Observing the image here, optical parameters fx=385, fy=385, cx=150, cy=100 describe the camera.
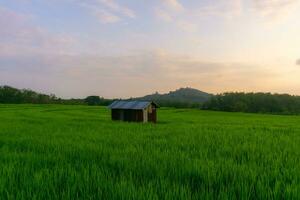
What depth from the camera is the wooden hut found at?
31547 mm

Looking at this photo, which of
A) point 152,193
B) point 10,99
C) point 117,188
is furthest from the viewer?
point 10,99

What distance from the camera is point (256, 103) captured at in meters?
95.5

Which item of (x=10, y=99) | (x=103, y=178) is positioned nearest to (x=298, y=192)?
(x=103, y=178)

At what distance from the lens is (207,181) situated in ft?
15.2

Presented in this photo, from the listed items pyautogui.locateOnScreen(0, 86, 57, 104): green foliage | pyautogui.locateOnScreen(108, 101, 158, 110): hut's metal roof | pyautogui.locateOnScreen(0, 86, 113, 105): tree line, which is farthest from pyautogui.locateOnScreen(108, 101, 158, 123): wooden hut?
pyautogui.locateOnScreen(0, 86, 57, 104): green foliage

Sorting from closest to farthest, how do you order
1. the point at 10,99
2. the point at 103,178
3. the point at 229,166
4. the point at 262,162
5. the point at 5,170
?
the point at 103,178 → the point at 5,170 → the point at 229,166 → the point at 262,162 → the point at 10,99

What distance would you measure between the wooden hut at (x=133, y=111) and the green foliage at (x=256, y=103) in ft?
180

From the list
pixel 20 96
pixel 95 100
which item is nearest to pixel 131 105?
pixel 95 100

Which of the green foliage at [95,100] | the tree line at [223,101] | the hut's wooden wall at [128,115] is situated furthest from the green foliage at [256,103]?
the hut's wooden wall at [128,115]

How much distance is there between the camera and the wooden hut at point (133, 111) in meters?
31.5

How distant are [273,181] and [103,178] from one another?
2071 millimetres

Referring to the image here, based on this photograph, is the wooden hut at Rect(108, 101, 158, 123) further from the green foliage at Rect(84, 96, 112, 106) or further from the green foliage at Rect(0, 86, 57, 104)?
the green foliage at Rect(0, 86, 57, 104)

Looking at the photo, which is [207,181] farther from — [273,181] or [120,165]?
[120,165]

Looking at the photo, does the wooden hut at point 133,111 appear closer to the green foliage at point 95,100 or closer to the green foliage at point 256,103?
the green foliage at point 95,100
